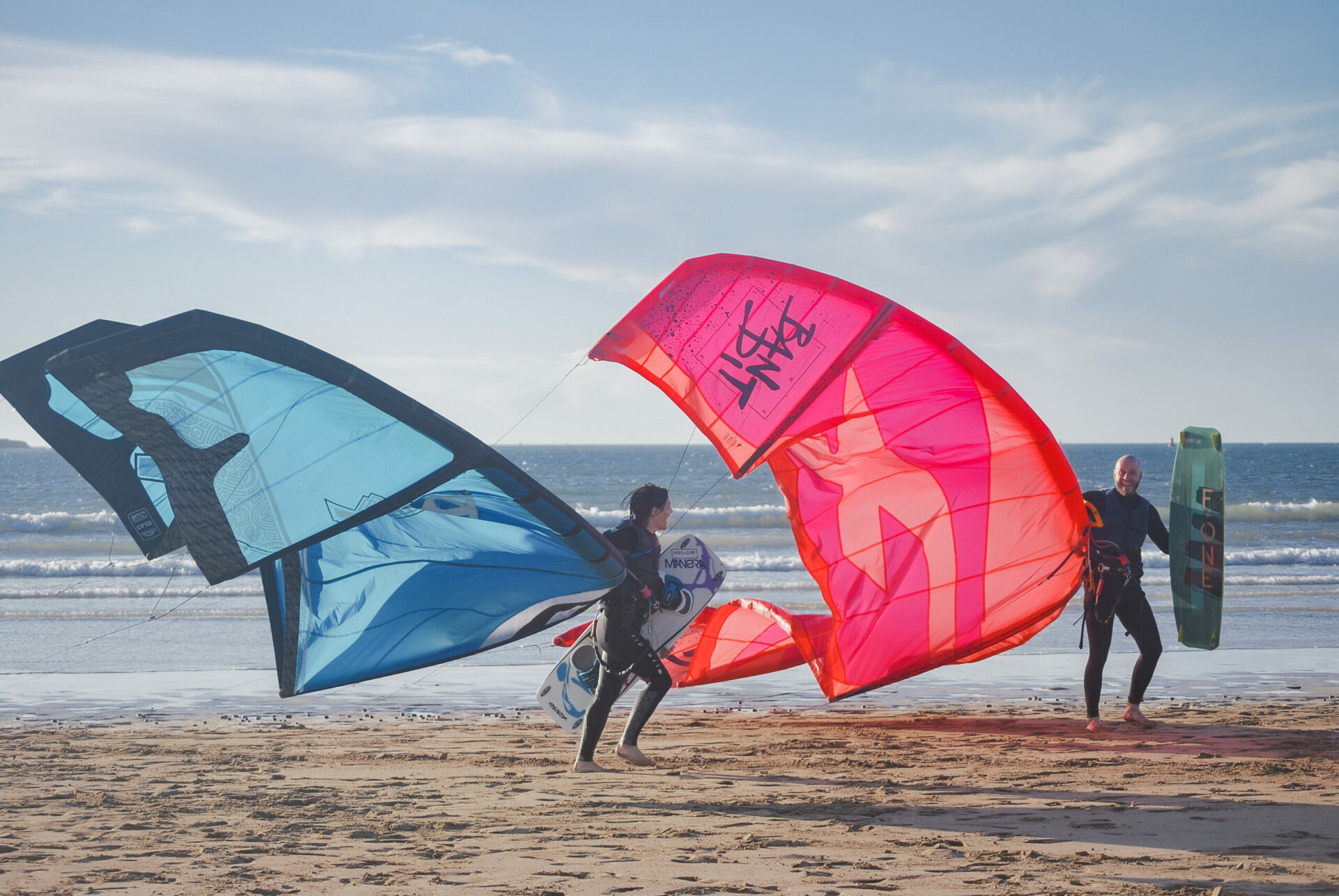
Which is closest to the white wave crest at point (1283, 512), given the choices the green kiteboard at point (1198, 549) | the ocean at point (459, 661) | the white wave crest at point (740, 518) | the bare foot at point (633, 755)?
the ocean at point (459, 661)

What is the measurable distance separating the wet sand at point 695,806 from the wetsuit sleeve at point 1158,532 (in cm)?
94

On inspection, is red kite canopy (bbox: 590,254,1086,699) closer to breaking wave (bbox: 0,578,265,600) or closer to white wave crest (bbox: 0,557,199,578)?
breaking wave (bbox: 0,578,265,600)

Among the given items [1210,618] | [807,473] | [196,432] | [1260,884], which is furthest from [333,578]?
[1210,618]

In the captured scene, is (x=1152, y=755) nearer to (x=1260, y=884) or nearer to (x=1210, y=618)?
(x=1210, y=618)

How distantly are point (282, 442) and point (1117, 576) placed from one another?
154 inches

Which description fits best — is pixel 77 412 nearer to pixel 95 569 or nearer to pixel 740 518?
pixel 95 569

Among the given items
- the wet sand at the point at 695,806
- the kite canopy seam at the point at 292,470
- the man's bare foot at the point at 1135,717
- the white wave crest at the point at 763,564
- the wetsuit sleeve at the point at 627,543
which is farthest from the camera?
the white wave crest at the point at 763,564

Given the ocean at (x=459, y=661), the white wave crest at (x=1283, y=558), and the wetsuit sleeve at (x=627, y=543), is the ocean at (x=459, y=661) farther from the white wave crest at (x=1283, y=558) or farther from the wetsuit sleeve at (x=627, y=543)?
the wetsuit sleeve at (x=627, y=543)

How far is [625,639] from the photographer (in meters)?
4.63

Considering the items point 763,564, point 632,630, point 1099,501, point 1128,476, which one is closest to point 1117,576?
point 1099,501

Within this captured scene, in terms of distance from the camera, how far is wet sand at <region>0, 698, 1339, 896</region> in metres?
3.25

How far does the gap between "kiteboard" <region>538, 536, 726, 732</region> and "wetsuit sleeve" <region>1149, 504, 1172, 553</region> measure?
221cm

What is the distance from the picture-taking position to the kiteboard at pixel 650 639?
5.06m

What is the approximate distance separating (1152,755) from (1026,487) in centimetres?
134
